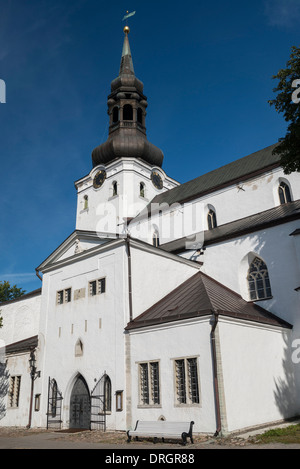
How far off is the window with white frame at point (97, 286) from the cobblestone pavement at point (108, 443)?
5606 millimetres

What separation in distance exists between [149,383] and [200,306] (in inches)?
133

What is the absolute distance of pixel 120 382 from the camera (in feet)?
51.0

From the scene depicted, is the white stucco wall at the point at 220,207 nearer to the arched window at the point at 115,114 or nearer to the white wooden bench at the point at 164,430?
the arched window at the point at 115,114

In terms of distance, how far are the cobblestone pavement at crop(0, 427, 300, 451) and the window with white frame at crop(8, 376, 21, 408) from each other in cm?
436

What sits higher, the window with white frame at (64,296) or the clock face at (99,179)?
the clock face at (99,179)

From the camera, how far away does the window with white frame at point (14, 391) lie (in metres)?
20.1

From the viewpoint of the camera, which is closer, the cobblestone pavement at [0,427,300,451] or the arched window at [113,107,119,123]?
the cobblestone pavement at [0,427,300,451]

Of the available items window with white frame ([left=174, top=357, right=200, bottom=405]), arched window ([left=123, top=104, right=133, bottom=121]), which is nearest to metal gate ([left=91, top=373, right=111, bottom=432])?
window with white frame ([left=174, top=357, right=200, bottom=405])

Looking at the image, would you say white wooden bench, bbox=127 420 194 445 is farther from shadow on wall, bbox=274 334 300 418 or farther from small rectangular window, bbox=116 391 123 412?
shadow on wall, bbox=274 334 300 418

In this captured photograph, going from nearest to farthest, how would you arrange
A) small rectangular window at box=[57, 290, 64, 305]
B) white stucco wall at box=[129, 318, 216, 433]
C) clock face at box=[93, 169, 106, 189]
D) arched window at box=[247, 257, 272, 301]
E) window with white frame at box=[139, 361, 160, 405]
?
1. white stucco wall at box=[129, 318, 216, 433]
2. window with white frame at box=[139, 361, 160, 405]
3. arched window at box=[247, 257, 272, 301]
4. small rectangular window at box=[57, 290, 64, 305]
5. clock face at box=[93, 169, 106, 189]

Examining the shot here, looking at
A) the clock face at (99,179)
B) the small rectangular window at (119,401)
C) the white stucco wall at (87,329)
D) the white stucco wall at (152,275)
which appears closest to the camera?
the small rectangular window at (119,401)

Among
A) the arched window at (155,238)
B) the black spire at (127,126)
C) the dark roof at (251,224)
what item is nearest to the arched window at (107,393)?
the dark roof at (251,224)

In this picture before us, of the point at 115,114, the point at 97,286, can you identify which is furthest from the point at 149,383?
the point at 115,114

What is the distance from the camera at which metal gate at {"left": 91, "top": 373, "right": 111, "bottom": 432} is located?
1577 cm
